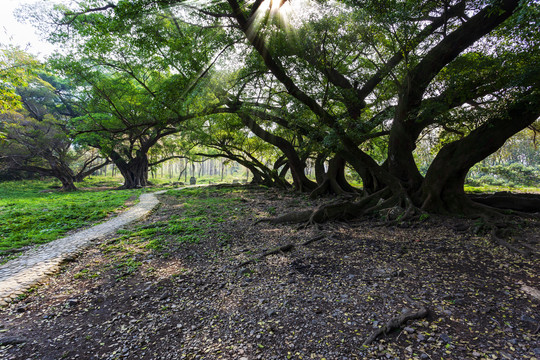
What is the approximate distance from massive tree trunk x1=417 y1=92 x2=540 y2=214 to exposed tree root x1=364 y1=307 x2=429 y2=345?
17.7ft

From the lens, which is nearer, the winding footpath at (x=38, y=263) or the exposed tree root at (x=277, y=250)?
the winding footpath at (x=38, y=263)

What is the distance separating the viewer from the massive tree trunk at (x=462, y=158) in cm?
618

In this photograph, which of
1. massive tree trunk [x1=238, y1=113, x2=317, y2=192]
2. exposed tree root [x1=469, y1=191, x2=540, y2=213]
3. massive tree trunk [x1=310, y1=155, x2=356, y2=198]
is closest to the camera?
exposed tree root [x1=469, y1=191, x2=540, y2=213]

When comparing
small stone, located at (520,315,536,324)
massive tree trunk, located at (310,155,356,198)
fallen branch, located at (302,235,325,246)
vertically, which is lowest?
small stone, located at (520,315,536,324)

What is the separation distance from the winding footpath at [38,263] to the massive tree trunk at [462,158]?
32.0ft

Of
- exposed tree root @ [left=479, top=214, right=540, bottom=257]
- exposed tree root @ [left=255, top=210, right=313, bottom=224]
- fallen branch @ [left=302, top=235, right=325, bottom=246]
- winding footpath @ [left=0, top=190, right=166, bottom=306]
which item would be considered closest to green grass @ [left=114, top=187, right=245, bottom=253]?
winding footpath @ [left=0, top=190, right=166, bottom=306]

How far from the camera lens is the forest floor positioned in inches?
100

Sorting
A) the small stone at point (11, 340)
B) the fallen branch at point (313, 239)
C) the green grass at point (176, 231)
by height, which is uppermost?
the fallen branch at point (313, 239)

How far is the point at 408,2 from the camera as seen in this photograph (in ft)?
18.1

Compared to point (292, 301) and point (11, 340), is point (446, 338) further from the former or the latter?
point (11, 340)

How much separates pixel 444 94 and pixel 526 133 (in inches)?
411

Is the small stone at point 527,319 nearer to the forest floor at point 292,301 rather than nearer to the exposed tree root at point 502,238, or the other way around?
the forest floor at point 292,301

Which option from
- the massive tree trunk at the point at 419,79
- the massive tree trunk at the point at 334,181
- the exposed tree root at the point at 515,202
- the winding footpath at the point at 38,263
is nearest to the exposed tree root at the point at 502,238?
the exposed tree root at the point at 515,202

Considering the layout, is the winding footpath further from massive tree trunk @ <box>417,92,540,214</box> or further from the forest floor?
massive tree trunk @ <box>417,92,540,214</box>
